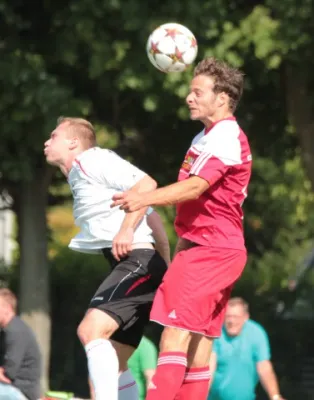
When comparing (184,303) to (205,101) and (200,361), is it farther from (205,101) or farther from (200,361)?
(205,101)

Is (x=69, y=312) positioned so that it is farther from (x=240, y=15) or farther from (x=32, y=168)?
(x=240, y=15)

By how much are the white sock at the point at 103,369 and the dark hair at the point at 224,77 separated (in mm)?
1559

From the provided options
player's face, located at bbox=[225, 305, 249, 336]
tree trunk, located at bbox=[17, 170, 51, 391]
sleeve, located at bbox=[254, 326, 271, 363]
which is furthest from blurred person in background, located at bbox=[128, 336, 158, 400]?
tree trunk, located at bbox=[17, 170, 51, 391]

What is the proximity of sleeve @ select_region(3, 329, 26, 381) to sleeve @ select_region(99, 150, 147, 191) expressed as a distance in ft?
14.4

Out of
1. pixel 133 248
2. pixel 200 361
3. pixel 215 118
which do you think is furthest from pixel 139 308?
pixel 215 118

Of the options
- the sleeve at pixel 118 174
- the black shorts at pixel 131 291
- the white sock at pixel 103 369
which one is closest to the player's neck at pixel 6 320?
the black shorts at pixel 131 291

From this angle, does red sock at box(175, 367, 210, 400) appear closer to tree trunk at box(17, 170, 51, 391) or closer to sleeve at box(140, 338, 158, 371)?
sleeve at box(140, 338, 158, 371)

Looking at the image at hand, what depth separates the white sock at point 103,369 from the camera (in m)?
6.74

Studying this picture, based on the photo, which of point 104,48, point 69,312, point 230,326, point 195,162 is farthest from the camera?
point 69,312

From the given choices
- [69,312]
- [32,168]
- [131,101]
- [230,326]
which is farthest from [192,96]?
[69,312]

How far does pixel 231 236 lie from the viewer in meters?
6.87

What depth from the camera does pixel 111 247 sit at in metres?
7.12

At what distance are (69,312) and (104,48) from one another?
540 cm

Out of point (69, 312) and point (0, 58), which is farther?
point (69, 312)
